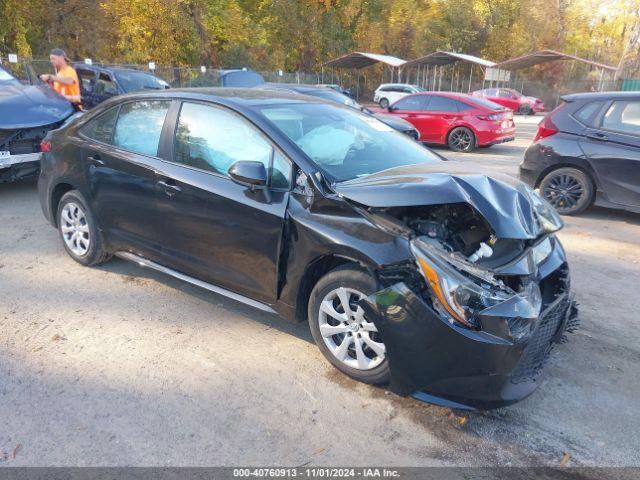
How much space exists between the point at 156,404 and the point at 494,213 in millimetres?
2234

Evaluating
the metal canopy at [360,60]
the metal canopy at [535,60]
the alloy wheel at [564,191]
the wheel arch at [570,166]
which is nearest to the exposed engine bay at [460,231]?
the wheel arch at [570,166]

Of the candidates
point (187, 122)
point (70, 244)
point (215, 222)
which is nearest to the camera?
point (215, 222)

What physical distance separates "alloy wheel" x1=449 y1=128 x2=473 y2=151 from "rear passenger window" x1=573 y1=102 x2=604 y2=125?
6.05m

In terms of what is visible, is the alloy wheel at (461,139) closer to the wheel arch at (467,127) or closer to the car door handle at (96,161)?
the wheel arch at (467,127)

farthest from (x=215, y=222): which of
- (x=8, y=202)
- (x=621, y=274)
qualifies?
(x=8, y=202)

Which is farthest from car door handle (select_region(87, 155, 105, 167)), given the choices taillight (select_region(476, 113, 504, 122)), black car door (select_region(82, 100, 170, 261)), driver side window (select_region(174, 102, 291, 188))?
taillight (select_region(476, 113, 504, 122))

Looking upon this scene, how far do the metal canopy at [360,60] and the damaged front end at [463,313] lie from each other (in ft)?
103

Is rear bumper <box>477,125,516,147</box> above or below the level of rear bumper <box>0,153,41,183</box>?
below

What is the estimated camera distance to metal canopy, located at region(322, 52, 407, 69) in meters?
33.1

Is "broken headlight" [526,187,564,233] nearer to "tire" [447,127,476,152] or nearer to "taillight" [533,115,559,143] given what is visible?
"taillight" [533,115,559,143]

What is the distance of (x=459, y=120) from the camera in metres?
13.2

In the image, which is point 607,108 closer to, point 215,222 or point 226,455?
point 215,222

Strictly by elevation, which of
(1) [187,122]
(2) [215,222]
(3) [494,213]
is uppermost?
(1) [187,122]

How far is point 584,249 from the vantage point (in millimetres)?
5941
